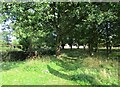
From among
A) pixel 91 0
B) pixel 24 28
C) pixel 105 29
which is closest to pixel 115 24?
pixel 105 29

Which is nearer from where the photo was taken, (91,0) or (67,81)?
(67,81)

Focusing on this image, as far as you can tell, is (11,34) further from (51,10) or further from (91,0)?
(91,0)

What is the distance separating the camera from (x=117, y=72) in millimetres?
7078

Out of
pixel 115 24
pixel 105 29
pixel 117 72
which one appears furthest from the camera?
pixel 105 29

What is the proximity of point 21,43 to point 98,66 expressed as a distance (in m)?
9.62

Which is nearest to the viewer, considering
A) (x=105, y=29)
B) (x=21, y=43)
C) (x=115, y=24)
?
(x=115, y=24)

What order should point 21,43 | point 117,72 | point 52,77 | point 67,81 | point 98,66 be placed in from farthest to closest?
point 21,43, point 98,66, point 117,72, point 52,77, point 67,81

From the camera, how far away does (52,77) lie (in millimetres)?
6133

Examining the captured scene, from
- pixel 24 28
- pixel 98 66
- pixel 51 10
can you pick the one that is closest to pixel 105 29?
pixel 51 10

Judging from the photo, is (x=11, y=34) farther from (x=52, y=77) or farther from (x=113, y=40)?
(x=113, y=40)

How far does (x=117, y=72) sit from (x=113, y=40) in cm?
806

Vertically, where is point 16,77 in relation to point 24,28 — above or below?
below

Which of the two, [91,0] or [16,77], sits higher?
[91,0]

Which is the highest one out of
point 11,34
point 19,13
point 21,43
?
point 19,13
